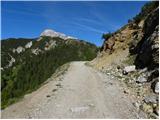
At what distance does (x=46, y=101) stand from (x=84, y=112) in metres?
4.18

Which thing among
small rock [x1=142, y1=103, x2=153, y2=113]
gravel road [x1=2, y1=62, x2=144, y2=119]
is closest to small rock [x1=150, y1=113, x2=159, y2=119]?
small rock [x1=142, y1=103, x2=153, y2=113]

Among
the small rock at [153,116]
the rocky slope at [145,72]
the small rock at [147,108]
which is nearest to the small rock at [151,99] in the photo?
the rocky slope at [145,72]

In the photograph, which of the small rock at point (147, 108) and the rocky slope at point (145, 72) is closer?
the small rock at point (147, 108)

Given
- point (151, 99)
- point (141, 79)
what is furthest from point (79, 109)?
point (141, 79)

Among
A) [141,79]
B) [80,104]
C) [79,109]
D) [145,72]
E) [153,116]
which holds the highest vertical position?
[145,72]

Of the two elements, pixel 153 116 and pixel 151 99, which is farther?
pixel 151 99

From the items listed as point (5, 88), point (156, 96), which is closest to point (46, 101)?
point (156, 96)

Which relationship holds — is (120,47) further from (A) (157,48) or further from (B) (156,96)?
(B) (156,96)

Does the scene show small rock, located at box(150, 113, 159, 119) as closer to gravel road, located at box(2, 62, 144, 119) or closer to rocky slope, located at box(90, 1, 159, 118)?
rocky slope, located at box(90, 1, 159, 118)

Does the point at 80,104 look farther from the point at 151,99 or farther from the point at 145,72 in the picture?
the point at 145,72

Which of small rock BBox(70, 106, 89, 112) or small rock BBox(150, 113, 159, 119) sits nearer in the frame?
small rock BBox(150, 113, 159, 119)

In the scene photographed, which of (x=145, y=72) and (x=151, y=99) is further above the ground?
(x=145, y=72)

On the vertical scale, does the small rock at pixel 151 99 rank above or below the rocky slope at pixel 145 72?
below

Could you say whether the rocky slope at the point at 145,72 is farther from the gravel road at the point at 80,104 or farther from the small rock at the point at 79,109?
the small rock at the point at 79,109
